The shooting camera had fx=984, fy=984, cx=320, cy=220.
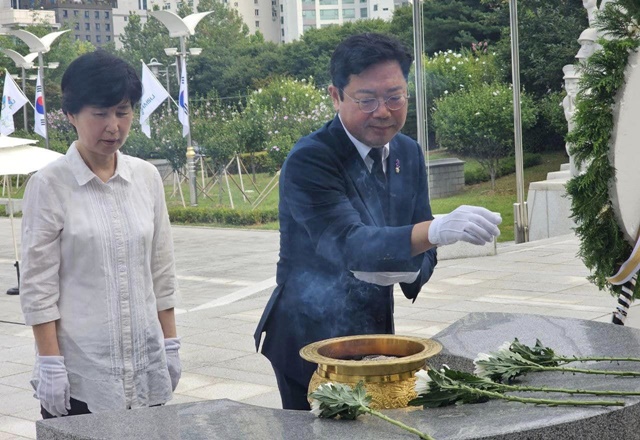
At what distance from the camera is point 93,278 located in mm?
2748

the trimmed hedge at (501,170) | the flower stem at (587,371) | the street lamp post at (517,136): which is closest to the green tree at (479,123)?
the trimmed hedge at (501,170)

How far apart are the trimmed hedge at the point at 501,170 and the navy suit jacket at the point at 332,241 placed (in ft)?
36.0

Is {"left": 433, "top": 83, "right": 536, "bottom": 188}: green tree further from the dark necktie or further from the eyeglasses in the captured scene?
the eyeglasses

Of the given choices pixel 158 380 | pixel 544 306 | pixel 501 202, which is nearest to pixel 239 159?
pixel 501 202

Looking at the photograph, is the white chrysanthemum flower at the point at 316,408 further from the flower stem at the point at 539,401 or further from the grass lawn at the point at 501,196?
the grass lawn at the point at 501,196

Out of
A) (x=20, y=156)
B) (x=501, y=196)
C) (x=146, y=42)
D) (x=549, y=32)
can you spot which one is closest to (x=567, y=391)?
(x=20, y=156)

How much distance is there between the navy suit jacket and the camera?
8.33ft

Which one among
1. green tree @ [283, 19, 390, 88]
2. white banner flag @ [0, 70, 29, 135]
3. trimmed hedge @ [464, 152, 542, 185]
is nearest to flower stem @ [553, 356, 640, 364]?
trimmed hedge @ [464, 152, 542, 185]

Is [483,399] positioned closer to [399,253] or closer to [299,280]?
[399,253]

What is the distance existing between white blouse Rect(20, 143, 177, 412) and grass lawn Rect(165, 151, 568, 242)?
10.9m

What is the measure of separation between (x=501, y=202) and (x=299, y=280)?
50.5ft

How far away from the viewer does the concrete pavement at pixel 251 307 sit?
5836 mm

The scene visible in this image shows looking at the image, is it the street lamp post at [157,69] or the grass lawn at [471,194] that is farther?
the street lamp post at [157,69]

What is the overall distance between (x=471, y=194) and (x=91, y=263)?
12137 mm
